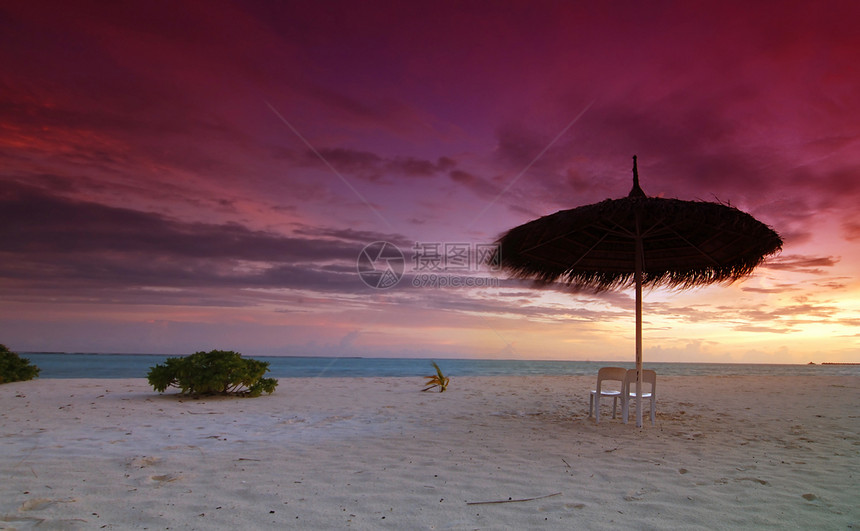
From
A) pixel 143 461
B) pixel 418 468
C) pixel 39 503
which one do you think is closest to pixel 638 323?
pixel 418 468

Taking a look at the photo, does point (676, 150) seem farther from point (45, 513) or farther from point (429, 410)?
point (45, 513)

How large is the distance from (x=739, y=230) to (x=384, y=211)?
8.78 m

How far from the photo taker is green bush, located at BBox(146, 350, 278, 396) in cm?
785

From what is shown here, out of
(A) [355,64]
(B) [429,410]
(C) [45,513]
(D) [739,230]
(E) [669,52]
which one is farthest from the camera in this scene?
(A) [355,64]

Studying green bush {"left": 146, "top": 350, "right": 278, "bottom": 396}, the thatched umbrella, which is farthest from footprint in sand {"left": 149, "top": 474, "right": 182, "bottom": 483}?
green bush {"left": 146, "top": 350, "right": 278, "bottom": 396}

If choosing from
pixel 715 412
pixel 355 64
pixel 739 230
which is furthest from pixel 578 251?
pixel 355 64

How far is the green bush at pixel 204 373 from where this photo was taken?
25.8 ft

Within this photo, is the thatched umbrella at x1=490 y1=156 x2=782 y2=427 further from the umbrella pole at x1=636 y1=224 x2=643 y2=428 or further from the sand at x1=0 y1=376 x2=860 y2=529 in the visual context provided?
the sand at x1=0 y1=376 x2=860 y2=529

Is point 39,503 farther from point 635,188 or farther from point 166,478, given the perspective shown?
point 635,188

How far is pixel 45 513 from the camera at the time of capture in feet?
8.35

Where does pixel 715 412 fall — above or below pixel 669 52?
below

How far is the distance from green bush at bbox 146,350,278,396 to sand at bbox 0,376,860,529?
0.98 m

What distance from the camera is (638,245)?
6.07 meters

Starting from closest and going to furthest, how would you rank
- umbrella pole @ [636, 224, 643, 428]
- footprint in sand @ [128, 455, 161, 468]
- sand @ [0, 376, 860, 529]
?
sand @ [0, 376, 860, 529], footprint in sand @ [128, 455, 161, 468], umbrella pole @ [636, 224, 643, 428]
